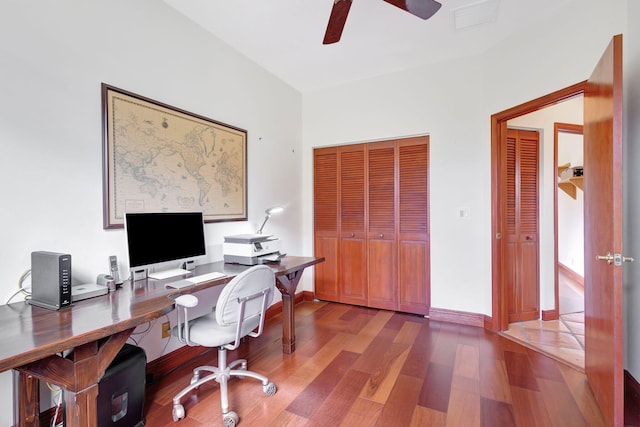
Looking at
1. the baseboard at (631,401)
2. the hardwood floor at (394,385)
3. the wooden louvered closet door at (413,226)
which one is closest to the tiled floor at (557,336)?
the hardwood floor at (394,385)

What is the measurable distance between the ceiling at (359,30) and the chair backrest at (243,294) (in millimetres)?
2040

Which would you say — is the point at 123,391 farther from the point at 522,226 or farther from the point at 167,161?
the point at 522,226

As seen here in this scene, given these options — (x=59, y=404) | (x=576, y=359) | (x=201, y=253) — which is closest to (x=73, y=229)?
(x=201, y=253)

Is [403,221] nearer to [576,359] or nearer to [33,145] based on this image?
[576,359]

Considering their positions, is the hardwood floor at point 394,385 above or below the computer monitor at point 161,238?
below

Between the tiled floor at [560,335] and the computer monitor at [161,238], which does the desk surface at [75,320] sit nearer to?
the computer monitor at [161,238]

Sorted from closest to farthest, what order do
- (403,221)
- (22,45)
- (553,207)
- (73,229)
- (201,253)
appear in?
(22,45) < (73,229) < (201,253) < (553,207) < (403,221)

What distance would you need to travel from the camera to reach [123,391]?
1.56 m

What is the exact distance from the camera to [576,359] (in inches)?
92.6

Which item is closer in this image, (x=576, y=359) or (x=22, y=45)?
(x=22, y=45)

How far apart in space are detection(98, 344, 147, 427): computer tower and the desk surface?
14.0 inches

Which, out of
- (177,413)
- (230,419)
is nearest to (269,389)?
(230,419)

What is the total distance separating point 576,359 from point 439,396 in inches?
53.0

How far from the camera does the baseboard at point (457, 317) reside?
307 centimetres
